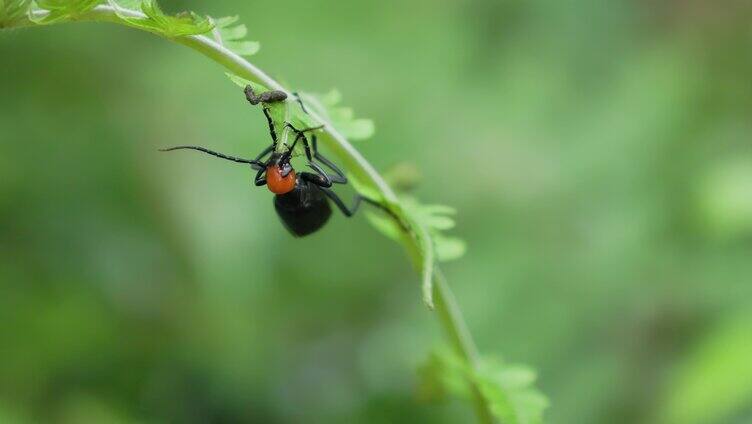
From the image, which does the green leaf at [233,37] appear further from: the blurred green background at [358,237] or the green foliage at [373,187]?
the blurred green background at [358,237]

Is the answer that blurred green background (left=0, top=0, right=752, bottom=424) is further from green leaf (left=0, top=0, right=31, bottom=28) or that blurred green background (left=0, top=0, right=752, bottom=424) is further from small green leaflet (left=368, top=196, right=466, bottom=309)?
green leaf (left=0, top=0, right=31, bottom=28)

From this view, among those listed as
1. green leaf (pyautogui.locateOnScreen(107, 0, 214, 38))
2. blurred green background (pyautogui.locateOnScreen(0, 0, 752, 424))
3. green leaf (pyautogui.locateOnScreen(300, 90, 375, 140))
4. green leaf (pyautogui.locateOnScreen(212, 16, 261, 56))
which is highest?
blurred green background (pyautogui.locateOnScreen(0, 0, 752, 424))

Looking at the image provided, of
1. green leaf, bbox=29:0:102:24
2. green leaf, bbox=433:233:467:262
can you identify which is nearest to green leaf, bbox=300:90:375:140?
green leaf, bbox=433:233:467:262

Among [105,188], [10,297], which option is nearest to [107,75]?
[105,188]

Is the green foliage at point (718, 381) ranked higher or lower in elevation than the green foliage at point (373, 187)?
higher

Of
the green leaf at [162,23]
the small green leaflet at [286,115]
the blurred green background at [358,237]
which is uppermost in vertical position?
the blurred green background at [358,237]

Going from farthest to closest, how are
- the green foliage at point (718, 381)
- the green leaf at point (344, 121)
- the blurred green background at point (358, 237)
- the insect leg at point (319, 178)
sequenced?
the blurred green background at point (358, 237), the green foliage at point (718, 381), the insect leg at point (319, 178), the green leaf at point (344, 121)

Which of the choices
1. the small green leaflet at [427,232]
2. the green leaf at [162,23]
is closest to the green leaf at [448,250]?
the small green leaflet at [427,232]
